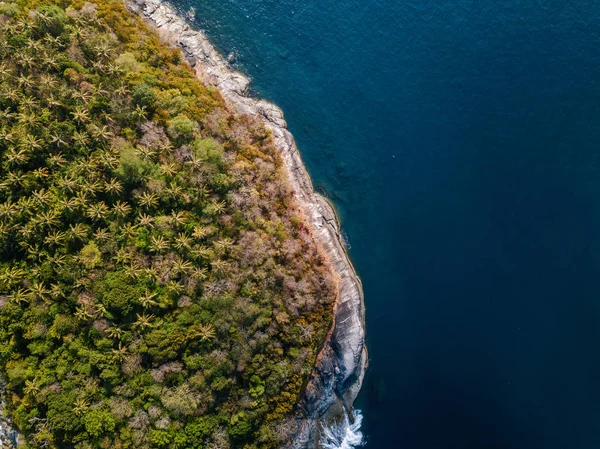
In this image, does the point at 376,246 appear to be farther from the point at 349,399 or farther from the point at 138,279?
the point at 138,279

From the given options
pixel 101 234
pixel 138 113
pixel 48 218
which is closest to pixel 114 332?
pixel 101 234

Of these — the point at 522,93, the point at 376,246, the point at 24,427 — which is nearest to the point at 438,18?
the point at 522,93

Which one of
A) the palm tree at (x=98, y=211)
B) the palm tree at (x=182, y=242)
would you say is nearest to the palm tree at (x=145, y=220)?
the palm tree at (x=182, y=242)

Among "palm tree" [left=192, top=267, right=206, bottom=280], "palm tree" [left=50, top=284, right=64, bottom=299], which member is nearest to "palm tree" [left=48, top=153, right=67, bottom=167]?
"palm tree" [left=50, top=284, right=64, bottom=299]

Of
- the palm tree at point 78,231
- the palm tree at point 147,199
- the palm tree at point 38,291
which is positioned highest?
the palm tree at point 147,199

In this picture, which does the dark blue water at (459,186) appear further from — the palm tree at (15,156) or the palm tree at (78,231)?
the palm tree at (15,156)

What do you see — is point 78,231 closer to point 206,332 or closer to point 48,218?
point 48,218

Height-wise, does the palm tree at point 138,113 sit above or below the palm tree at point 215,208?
above
